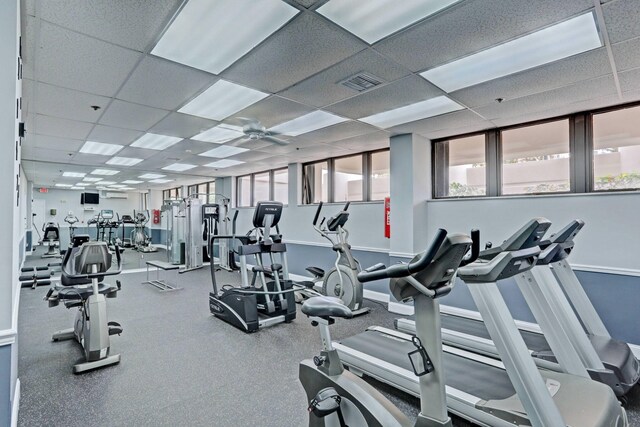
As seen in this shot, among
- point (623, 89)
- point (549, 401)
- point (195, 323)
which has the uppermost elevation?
point (623, 89)

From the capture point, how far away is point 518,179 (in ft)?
13.5

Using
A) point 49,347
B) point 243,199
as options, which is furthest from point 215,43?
point 243,199

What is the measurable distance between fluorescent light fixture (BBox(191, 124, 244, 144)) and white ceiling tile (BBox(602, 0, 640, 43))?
12.0 ft

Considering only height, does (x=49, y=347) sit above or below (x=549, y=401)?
below

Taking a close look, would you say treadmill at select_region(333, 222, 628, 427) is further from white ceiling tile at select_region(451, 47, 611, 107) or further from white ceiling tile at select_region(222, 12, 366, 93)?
white ceiling tile at select_region(222, 12, 366, 93)

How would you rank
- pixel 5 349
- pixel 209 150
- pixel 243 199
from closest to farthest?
pixel 5 349 < pixel 209 150 < pixel 243 199

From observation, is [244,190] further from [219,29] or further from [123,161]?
[219,29]

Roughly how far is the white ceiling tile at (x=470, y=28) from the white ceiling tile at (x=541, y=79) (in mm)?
668

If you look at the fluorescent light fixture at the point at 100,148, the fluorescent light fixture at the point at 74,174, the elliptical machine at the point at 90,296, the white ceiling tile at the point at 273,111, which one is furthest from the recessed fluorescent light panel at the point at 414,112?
the fluorescent light fixture at the point at 74,174

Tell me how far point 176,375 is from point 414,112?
358 centimetres

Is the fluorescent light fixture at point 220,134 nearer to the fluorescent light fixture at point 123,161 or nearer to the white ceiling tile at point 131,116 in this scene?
the white ceiling tile at point 131,116

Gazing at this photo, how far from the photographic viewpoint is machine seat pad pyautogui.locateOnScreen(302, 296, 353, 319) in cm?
160

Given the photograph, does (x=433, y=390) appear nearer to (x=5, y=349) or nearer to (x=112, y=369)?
(x=5, y=349)

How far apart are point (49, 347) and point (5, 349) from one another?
7.32 feet
